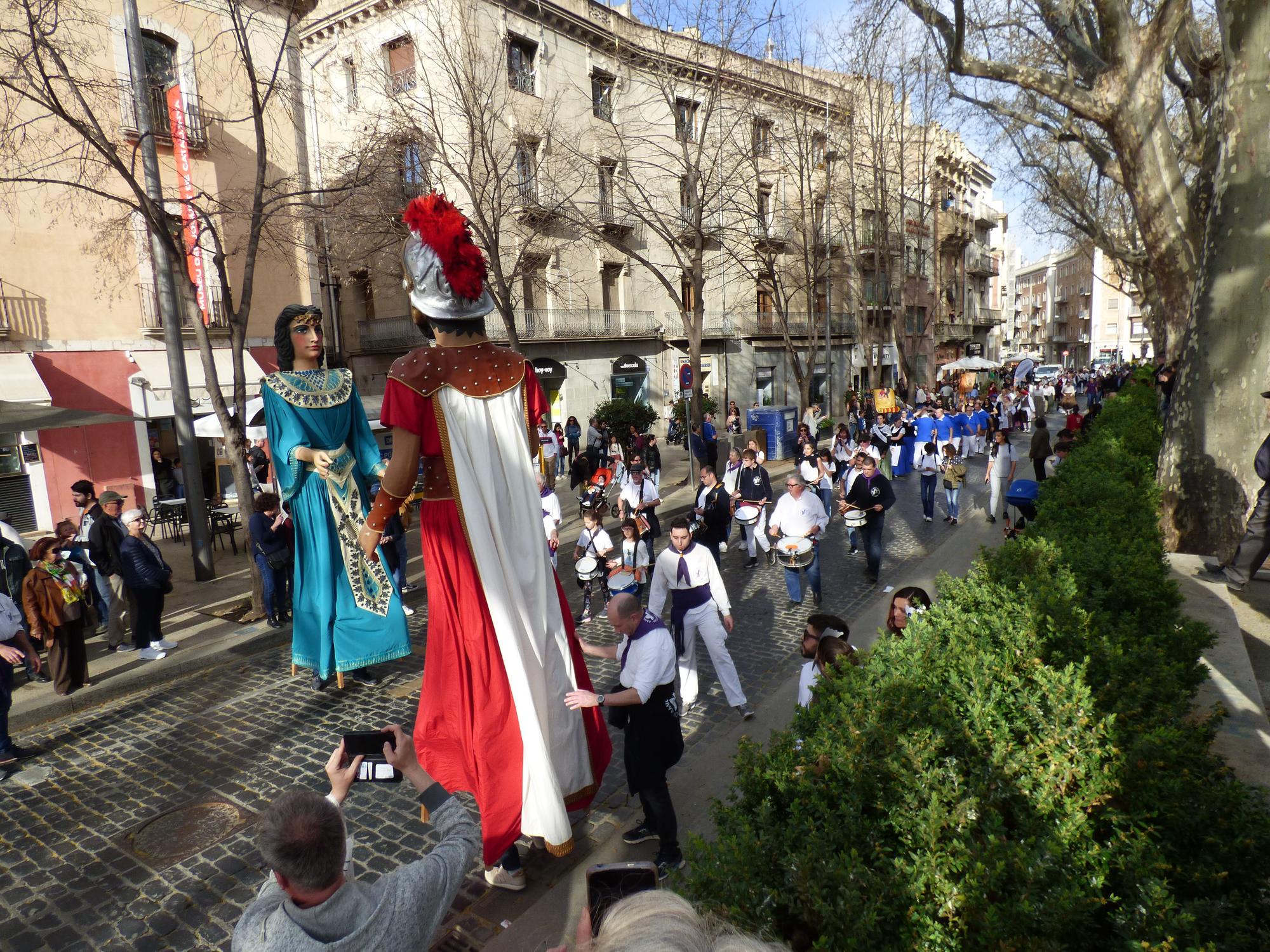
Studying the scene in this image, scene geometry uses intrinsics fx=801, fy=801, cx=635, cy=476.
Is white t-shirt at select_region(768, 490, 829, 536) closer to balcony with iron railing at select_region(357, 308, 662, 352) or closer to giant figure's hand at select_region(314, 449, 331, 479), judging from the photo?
giant figure's hand at select_region(314, 449, 331, 479)

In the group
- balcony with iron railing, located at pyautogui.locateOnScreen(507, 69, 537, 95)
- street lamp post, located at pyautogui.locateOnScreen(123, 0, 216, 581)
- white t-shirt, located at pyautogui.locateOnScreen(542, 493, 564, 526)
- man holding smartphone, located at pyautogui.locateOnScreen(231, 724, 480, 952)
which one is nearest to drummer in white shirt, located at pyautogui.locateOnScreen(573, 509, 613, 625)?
white t-shirt, located at pyautogui.locateOnScreen(542, 493, 564, 526)

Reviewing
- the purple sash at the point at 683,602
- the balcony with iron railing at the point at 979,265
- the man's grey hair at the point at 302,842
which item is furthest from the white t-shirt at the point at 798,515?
the balcony with iron railing at the point at 979,265

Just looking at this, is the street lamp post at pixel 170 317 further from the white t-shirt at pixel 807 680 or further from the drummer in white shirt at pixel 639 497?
the white t-shirt at pixel 807 680

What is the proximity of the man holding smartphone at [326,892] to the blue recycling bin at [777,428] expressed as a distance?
20502mm

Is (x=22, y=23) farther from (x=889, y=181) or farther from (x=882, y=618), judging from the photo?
(x=889, y=181)

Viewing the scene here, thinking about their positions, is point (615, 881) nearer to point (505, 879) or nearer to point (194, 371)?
point (505, 879)

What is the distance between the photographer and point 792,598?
Result: 8.87 meters

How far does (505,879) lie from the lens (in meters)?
3.96

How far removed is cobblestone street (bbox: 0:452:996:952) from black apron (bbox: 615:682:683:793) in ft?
2.30

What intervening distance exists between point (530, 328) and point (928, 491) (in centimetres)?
1630

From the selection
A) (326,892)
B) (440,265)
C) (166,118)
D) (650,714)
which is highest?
(166,118)

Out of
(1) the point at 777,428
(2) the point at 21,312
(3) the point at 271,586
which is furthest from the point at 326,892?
(1) the point at 777,428

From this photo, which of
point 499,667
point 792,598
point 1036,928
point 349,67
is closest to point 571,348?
point 349,67

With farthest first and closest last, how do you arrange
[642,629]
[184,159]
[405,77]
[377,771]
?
[405,77] < [184,159] < [642,629] < [377,771]
